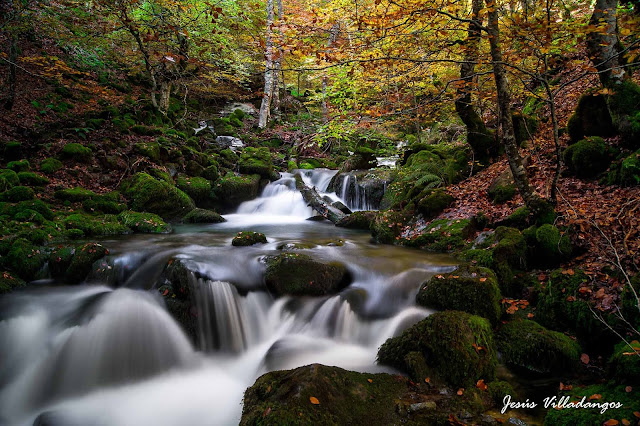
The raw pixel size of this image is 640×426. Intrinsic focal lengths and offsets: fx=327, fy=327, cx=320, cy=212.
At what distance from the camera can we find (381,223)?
8703 mm

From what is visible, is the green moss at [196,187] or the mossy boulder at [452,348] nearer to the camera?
the mossy boulder at [452,348]

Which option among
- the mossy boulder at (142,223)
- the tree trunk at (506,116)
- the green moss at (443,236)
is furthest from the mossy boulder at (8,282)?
the tree trunk at (506,116)

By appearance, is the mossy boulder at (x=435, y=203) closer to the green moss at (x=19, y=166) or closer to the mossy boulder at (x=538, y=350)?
the mossy boulder at (x=538, y=350)

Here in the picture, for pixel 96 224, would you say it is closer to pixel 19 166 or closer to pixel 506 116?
pixel 19 166

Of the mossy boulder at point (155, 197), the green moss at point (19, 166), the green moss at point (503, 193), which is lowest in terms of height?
the green moss at point (503, 193)

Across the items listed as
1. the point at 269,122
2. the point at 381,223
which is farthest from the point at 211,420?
the point at 269,122

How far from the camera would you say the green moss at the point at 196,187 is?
11891 millimetres

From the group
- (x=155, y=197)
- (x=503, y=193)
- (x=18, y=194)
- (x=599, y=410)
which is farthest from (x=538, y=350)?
(x=18, y=194)

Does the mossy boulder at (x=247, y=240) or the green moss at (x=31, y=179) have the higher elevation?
the green moss at (x=31, y=179)

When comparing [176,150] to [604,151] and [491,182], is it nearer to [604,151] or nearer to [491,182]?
[491,182]

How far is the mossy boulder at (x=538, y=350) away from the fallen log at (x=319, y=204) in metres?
7.58

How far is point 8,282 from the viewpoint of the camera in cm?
541

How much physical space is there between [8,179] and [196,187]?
5023 millimetres

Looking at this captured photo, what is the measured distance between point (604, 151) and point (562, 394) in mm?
5141
